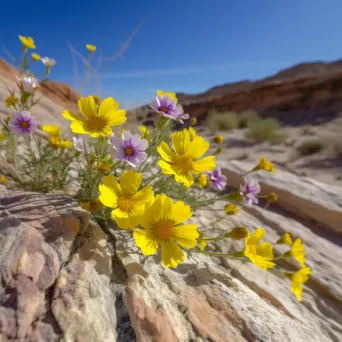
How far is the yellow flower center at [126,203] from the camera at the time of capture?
1.19m

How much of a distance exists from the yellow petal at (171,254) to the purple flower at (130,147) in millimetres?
392

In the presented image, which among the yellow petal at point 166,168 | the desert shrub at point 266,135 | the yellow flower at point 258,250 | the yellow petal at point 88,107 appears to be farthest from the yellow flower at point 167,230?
the desert shrub at point 266,135

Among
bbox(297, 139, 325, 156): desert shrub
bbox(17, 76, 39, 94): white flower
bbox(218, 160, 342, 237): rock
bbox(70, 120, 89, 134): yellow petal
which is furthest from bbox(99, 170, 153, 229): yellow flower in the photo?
bbox(297, 139, 325, 156): desert shrub

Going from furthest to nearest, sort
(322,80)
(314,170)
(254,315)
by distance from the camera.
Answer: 1. (322,80)
2. (314,170)
3. (254,315)

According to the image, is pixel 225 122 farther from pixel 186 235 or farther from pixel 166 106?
pixel 186 235

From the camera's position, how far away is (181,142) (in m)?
1.38

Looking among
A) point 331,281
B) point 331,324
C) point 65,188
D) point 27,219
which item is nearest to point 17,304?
point 27,219

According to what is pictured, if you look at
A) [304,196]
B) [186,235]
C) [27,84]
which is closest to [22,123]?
[27,84]

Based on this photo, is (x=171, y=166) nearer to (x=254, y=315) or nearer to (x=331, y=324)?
(x=254, y=315)

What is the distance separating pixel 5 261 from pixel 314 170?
21.2 ft

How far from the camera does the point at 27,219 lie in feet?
3.76

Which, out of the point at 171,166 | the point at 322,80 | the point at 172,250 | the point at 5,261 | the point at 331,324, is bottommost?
the point at 331,324

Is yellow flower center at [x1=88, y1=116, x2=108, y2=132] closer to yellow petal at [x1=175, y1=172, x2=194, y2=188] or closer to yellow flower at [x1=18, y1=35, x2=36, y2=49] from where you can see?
yellow petal at [x1=175, y1=172, x2=194, y2=188]

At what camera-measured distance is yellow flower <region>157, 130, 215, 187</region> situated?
1286 mm
